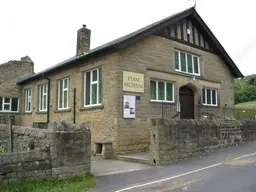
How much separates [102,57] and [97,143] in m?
4.27

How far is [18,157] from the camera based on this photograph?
6840 millimetres

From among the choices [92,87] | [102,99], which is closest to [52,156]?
[102,99]

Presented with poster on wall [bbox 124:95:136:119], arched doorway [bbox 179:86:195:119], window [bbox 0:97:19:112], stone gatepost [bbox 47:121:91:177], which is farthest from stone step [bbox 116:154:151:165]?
window [bbox 0:97:19:112]

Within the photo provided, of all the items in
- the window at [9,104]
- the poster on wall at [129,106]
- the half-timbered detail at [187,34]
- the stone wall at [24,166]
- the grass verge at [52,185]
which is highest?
the half-timbered detail at [187,34]

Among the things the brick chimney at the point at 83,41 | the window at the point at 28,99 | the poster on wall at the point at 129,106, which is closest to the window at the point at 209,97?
the poster on wall at the point at 129,106

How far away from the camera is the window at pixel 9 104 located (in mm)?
22525

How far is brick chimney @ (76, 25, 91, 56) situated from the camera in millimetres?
18453

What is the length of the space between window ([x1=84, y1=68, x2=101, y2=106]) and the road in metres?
5.61

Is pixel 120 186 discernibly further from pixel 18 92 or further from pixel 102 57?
pixel 18 92

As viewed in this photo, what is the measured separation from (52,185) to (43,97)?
44.3 ft

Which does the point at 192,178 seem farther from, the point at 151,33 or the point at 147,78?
the point at 151,33

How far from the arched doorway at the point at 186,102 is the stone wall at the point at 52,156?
8.96m

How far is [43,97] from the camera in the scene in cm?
1958

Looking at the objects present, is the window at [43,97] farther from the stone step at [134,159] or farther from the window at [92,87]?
the stone step at [134,159]
